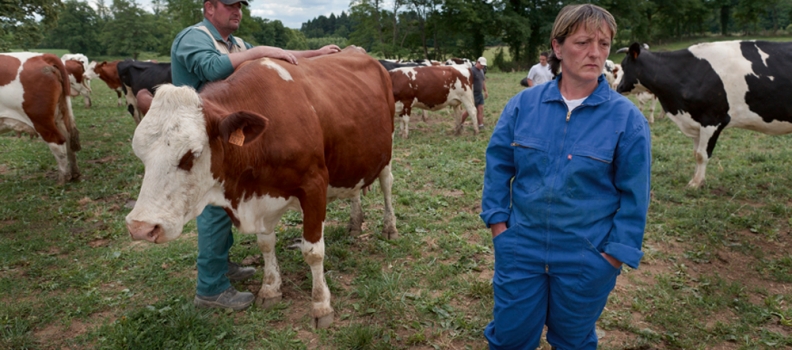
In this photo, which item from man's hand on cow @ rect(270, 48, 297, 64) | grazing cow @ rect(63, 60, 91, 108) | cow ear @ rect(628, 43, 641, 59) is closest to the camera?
man's hand on cow @ rect(270, 48, 297, 64)

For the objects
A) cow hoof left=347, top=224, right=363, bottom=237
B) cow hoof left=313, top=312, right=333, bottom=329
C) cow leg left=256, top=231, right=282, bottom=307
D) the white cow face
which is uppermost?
the white cow face

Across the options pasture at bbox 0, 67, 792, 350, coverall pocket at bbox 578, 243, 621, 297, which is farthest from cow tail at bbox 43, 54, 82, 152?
coverall pocket at bbox 578, 243, 621, 297

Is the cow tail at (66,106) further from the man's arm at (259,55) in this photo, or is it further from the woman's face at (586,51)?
the woman's face at (586,51)

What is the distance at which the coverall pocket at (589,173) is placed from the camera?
1960mm

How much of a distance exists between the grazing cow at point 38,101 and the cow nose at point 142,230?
19.7 feet

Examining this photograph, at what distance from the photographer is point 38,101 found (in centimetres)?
675

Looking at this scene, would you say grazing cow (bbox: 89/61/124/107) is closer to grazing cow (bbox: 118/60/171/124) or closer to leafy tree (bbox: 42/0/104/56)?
grazing cow (bbox: 118/60/171/124)

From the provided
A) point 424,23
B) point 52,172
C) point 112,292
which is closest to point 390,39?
point 424,23

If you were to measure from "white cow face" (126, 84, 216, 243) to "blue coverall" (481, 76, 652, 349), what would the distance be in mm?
1582

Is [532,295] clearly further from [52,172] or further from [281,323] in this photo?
[52,172]

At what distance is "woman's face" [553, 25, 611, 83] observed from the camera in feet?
6.43

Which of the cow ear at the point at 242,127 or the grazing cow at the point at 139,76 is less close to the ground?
the cow ear at the point at 242,127

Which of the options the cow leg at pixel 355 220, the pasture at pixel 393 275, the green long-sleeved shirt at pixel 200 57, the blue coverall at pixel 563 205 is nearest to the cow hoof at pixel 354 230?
the cow leg at pixel 355 220

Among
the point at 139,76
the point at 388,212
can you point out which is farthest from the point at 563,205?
the point at 139,76
